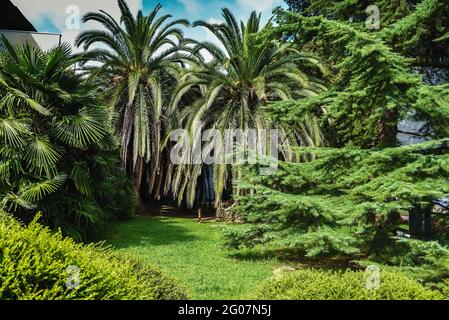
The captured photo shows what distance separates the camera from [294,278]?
A: 4316 millimetres

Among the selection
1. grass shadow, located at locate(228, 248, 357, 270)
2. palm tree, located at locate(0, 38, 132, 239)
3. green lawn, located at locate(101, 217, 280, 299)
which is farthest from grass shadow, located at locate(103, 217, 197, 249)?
grass shadow, located at locate(228, 248, 357, 270)

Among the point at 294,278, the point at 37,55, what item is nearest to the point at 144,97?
the point at 37,55

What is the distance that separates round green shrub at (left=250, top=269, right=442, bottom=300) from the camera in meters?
3.79

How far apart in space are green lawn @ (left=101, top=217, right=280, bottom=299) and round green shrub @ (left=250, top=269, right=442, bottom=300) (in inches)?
59.7

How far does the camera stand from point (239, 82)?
1412 cm

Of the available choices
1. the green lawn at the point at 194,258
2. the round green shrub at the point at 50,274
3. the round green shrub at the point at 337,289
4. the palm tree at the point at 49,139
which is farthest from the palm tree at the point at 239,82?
the round green shrub at the point at 50,274

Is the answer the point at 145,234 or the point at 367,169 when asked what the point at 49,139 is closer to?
the point at 145,234

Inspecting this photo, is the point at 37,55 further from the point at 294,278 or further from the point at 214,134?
the point at 294,278

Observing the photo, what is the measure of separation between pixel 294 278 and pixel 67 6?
9.90 meters

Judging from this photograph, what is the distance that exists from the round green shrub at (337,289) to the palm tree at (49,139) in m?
6.09

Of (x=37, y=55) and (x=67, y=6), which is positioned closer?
(x=37, y=55)

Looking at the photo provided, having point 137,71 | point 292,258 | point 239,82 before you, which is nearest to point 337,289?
point 292,258

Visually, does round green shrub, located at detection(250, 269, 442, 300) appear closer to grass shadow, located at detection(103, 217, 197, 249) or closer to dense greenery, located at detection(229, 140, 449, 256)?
dense greenery, located at detection(229, 140, 449, 256)

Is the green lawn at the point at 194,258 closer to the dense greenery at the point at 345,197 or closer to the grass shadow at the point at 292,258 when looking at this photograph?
the grass shadow at the point at 292,258
